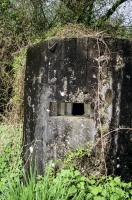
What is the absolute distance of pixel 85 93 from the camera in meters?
5.17

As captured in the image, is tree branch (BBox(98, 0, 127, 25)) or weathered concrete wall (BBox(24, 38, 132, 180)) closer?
weathered concrete wall (BBox(24, 38, 132, 180))

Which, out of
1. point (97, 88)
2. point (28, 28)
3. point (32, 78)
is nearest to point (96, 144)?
point (97, 88)

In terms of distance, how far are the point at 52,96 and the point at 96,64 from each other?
0.60 m

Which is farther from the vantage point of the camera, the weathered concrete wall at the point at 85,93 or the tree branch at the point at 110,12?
the tree branch at the point at 110,12

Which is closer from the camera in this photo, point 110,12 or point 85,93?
point 85,93

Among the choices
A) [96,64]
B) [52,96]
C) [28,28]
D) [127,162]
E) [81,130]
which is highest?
[28,28]

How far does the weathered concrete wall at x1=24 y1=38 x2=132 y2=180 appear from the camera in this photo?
5.16m

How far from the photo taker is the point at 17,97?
22.8 ft

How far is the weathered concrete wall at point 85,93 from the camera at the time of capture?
5160 mm

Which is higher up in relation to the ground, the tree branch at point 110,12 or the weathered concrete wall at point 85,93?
the tree branch at point 110,12

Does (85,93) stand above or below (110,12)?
below

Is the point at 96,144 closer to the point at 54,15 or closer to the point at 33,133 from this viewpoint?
the point at 33,133

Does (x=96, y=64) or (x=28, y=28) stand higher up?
(x=28, y=28)

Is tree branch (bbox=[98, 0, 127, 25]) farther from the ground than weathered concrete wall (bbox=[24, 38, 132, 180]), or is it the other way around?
tree branch (bbox=[98, 0, 127, 25])
